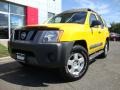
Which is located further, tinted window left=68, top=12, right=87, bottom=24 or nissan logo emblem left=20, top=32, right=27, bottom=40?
tinted window left=68, top=12, right=87, bottom=24

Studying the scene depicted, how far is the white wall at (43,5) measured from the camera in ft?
59.8

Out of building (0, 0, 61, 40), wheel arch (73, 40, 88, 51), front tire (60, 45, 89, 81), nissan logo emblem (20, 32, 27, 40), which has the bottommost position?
front tire (60, 45, 89, 81)

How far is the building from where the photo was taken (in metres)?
→ 15.9

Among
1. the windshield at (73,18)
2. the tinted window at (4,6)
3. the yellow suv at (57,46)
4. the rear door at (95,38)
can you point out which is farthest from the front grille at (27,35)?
the tinted window at (4,6)

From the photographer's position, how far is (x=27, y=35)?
5.39 meters

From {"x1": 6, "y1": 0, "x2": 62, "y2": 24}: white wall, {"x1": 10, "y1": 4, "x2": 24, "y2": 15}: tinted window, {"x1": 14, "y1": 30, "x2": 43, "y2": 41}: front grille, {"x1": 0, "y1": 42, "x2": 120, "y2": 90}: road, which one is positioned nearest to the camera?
{"x1": 0, "y1": 42, "x2": 120, "y2": 90}: road

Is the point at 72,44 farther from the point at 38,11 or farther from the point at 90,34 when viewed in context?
the point at 38,11

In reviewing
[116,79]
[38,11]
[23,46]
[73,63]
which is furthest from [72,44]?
[38,11]

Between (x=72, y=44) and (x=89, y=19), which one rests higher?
(x=89, y=19)

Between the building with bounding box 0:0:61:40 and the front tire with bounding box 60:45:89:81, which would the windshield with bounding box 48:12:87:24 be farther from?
the building with bounding box 0:0:61:40

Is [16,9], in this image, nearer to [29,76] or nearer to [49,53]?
[29,76]

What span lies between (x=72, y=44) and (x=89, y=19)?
1.63 metres

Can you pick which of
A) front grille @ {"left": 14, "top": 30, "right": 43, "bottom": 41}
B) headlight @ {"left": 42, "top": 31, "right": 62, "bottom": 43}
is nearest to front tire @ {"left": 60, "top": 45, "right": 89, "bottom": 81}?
headlight @ {"left": 42, "top": 31, "right": 62, "bottom": 43}

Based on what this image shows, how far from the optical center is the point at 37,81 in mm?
5418
